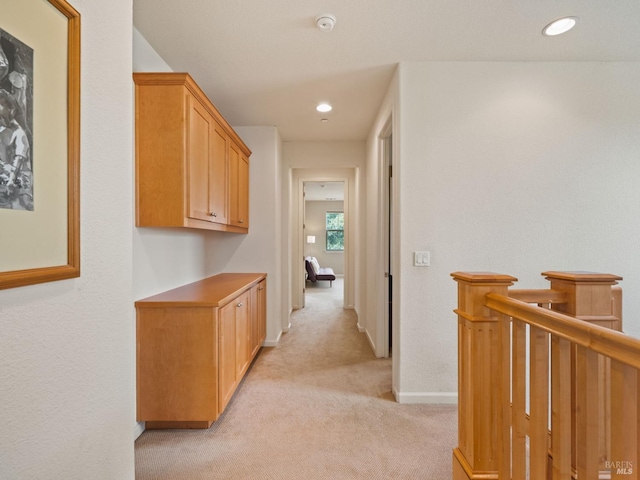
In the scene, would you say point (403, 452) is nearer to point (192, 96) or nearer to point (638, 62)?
point (192, 96)

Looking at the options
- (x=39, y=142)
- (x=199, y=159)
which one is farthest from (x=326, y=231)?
(x=39, y=142)

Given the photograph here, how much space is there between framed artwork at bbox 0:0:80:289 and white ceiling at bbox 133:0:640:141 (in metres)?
1.38

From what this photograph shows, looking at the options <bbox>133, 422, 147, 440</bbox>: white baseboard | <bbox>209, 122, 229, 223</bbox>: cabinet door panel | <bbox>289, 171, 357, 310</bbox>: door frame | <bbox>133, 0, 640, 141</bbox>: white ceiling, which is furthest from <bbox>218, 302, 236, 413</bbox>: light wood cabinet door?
Result: <bbox>289, 171, 357, 310</bbox>: door frame

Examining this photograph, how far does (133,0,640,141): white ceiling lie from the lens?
1.89m

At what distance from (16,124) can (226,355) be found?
190 cm

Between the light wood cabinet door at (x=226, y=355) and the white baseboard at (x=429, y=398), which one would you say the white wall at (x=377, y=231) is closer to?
the white baseboard at (x=429, y=398)

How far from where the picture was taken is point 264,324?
3.70 metres

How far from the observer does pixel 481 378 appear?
1.36m

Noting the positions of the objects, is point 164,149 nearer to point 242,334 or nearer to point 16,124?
point 16,124

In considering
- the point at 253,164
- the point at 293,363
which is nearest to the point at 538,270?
the point at 293,363

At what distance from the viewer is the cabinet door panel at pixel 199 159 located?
6.98 feet

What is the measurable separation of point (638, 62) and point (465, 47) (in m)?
1.45

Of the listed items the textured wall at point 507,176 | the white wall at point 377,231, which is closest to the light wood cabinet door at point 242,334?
the textured wall at point 507,176

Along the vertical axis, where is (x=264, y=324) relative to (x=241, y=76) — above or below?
below
